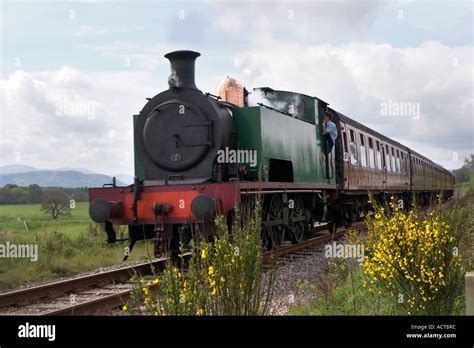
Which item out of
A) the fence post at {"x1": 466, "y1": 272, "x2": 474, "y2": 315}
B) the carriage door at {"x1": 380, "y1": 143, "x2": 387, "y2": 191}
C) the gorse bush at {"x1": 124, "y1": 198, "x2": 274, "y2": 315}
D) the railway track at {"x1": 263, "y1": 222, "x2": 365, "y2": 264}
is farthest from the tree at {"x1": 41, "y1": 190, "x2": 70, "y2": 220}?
the fence post at {"x1": 466, "y1": 272, "x2": 474, "y2": 315}

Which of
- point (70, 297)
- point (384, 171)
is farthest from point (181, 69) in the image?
point (384, 171)

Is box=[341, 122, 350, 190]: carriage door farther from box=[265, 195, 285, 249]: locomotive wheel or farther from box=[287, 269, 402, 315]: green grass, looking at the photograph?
box=[287, 269, 402, 315]: green grass

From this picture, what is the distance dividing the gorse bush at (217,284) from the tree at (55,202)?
16.2 metres

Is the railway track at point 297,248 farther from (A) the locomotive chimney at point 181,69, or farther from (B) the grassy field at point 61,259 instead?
(A) the locomotive chimney at point 181,69

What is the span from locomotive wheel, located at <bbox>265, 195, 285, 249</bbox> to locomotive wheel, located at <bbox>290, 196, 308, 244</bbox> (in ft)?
1.16

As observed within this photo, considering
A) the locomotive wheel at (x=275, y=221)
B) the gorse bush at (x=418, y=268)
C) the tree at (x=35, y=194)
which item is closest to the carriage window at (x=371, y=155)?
the locomotive wheel at (x=275, y=221)

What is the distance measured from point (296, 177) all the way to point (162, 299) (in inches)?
262

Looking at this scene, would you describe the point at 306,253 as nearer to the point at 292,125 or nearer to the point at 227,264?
the point at 292,125

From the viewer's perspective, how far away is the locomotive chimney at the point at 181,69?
8758 mm

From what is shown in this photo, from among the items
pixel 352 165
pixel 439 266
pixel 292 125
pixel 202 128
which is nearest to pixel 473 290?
pixel 439 266

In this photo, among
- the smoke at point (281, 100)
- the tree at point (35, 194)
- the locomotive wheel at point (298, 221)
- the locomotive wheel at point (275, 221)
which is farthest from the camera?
the tree at point (35, 194)

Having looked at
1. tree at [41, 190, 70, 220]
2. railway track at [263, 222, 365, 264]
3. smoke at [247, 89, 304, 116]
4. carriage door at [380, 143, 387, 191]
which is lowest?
railway track at [263, 222, 365, 264]

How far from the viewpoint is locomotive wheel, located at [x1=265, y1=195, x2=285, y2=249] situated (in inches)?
359

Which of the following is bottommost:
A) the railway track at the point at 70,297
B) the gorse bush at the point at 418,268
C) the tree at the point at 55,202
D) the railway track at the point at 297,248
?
the railway track at the point at 70,297
